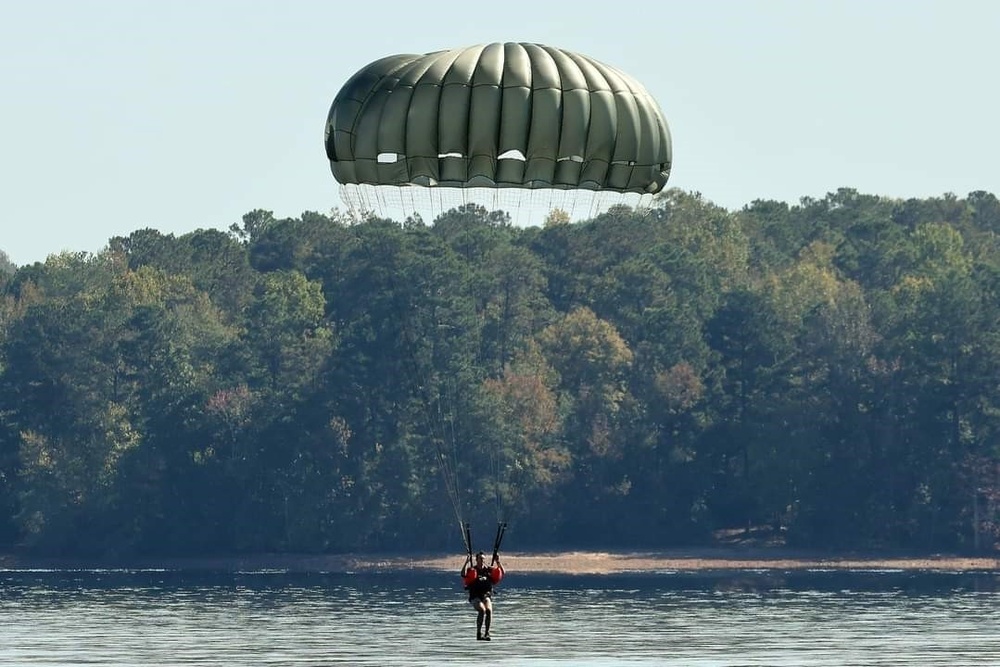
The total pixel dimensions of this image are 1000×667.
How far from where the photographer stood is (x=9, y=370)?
571 ft

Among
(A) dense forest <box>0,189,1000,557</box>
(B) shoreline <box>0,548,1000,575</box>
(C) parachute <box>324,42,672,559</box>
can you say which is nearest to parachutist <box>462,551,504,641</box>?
(C) parachute <box>324,42,672,559</box>

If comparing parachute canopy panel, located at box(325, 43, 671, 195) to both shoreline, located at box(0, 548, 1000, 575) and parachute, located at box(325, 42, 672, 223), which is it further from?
shoreline, located at box(0, 548, 1000, 575)

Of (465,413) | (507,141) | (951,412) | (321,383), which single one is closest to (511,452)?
(465,413)

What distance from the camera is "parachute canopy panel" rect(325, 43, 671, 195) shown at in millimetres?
64438

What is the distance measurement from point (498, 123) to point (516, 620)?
4980 centimetres

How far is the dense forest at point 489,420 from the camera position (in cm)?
15825

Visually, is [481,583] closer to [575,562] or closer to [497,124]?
[497,124]

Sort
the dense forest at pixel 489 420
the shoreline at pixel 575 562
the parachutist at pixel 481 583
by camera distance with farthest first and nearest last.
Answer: the dense forest at pixel 489 420 < the shoreline at pixel 575 562 < the parachutist at pixel 481 583

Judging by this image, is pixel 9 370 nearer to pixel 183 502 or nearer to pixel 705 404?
pixel 183 502

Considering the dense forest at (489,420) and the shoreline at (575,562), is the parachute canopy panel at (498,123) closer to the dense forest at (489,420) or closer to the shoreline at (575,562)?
the shoreline at (575,562)

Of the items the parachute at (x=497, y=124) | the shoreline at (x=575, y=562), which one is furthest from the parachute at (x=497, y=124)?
the shoreline at (x=575, y=562)

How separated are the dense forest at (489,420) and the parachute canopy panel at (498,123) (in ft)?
299

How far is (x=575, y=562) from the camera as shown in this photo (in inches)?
6284

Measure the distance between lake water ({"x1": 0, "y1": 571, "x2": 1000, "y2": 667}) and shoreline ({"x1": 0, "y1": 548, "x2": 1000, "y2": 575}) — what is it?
14.4ft
